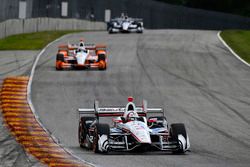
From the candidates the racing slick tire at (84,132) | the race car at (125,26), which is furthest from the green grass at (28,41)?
the racing slick tire at (84,132)

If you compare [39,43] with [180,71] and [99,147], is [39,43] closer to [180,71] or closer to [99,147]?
[180,71]

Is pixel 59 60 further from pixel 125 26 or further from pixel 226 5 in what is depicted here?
pixel 226 5

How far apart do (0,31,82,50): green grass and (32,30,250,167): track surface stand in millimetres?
1154

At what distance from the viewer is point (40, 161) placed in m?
14.1

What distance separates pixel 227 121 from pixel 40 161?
30.7 ft

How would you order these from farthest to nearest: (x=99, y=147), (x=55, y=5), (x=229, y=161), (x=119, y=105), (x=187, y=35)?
(x=55, y=5)
(x=187, y=35)
(x=119, y=105)
(x=99, y=147)
(x=229, y=161)

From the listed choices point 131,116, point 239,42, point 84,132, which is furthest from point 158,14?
point 131,116

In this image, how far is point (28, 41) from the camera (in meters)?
43.2

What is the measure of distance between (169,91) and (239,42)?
16272mm

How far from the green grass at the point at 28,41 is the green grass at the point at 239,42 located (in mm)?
9664

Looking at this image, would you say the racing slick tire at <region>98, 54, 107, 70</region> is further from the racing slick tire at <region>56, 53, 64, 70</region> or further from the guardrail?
the guardrail

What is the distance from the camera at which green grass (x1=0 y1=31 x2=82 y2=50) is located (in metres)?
40.6

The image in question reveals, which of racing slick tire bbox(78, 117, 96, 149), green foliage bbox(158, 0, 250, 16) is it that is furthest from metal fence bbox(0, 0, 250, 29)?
racing slick tire bbox(78, 117, 96, 149)

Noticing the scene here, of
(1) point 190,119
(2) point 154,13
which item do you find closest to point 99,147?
(1) point 190,119
